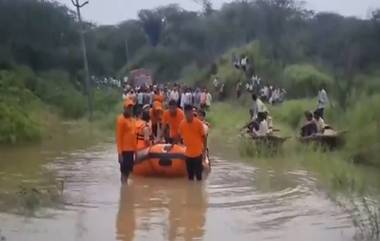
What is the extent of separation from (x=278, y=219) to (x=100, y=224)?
2.58m

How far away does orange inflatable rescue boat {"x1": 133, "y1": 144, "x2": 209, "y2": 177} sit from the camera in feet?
55.4

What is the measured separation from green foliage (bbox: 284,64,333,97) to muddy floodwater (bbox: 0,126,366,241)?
17.9 metres

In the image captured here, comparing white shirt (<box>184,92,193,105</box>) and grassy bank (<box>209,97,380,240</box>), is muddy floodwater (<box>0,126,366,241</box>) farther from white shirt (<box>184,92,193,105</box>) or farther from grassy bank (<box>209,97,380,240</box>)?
white shirt (<box>184,92,193,105</box>)

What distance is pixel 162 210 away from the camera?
13750 mm

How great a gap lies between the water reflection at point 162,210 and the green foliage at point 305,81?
20653mm

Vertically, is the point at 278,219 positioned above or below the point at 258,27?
below

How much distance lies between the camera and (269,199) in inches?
582

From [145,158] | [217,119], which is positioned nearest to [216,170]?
[145,158]

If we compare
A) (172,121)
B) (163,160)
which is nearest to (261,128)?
(172,121)

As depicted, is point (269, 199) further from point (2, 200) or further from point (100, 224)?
point (2, 200)

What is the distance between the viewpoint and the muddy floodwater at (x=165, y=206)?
38.8ft

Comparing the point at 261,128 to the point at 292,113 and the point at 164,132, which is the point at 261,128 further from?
the point at 292,113

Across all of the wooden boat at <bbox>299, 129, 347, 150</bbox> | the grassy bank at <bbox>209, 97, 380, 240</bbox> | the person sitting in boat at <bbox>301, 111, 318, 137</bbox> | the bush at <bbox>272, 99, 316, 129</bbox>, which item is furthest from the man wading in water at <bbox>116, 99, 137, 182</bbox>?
the bush at <bbox>272, 99, 316, 129</bbox>

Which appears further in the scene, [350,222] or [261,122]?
[261,122]
